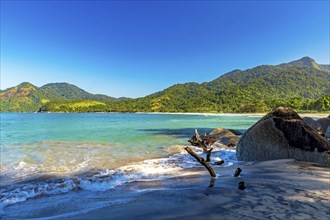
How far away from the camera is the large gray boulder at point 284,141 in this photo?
42.9 feet

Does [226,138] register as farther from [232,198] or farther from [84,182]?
[232,198]

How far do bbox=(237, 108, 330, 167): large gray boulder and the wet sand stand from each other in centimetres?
270

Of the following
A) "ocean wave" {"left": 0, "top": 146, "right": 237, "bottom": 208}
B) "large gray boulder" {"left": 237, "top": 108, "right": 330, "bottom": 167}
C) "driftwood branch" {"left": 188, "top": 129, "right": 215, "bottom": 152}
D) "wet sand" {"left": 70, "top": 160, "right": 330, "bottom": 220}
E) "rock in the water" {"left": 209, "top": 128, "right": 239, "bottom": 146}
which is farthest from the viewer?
"rock in the water" {"left": 209, "top": 128, "right": 239, "bottom": 146}

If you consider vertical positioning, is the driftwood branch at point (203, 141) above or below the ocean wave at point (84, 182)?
above

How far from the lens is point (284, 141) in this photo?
14.0 metres

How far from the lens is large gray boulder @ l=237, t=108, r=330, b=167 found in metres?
13.1

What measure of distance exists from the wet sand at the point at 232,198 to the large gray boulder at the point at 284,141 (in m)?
2.70

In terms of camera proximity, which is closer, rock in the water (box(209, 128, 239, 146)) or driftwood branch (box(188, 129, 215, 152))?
driftwood branch (box(188, 129, 215, 152))

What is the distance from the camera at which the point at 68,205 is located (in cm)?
748

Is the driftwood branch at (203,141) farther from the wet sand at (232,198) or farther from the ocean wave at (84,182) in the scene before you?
the wet sand at (232,198)

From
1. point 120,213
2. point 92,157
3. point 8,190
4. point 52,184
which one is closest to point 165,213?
point 120,213

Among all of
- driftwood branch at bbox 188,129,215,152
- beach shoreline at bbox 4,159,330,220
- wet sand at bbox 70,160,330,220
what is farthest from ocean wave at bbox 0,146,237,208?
driftwood branch at bbox 188,129,215,152

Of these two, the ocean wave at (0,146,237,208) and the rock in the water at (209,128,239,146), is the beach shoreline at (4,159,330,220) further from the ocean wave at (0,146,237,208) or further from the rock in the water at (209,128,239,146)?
the rock in the water at (209,128,239,146)

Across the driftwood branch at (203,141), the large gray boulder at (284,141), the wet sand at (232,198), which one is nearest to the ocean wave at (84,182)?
the wet sand at (232,198)
